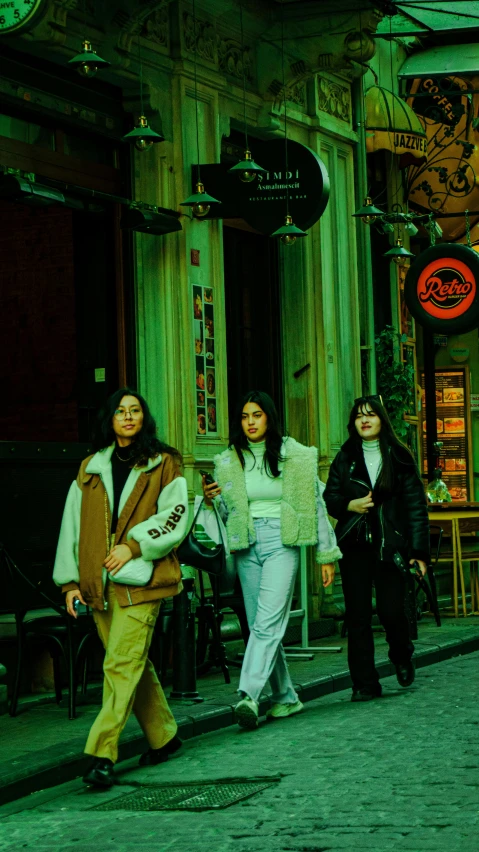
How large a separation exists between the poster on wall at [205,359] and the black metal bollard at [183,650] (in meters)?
3.33

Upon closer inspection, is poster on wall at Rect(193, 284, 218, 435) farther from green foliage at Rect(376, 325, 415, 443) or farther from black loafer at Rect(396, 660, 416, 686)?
green foliage at Rect(376, 325, 415, 443)

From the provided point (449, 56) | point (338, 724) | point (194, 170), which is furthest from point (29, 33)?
point (449, 56)

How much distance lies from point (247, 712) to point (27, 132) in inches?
192

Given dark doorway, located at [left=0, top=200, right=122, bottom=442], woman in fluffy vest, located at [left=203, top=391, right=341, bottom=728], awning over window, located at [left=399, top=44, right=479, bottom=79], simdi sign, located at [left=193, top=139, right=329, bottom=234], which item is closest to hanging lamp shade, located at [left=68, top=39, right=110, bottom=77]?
dark doorway, located at [left=0, top=200, right=122, bottom=442]

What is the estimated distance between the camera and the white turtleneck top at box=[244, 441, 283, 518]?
29.6ft

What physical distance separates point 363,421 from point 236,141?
5.00 meters

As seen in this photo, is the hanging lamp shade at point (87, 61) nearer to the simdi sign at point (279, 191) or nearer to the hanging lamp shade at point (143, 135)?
the hanging lamp shade at point (143, 135)

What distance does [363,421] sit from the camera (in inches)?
387

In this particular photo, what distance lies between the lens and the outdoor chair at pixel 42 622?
9.05m

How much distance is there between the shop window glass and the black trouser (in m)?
3.94

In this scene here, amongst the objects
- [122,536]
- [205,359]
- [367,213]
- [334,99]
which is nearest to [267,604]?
[122,536]

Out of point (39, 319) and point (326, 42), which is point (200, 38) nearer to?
point (326, 42)

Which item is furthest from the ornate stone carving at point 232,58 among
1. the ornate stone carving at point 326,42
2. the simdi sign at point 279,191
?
the simdi sign at point 279,191

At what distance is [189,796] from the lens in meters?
6.85
